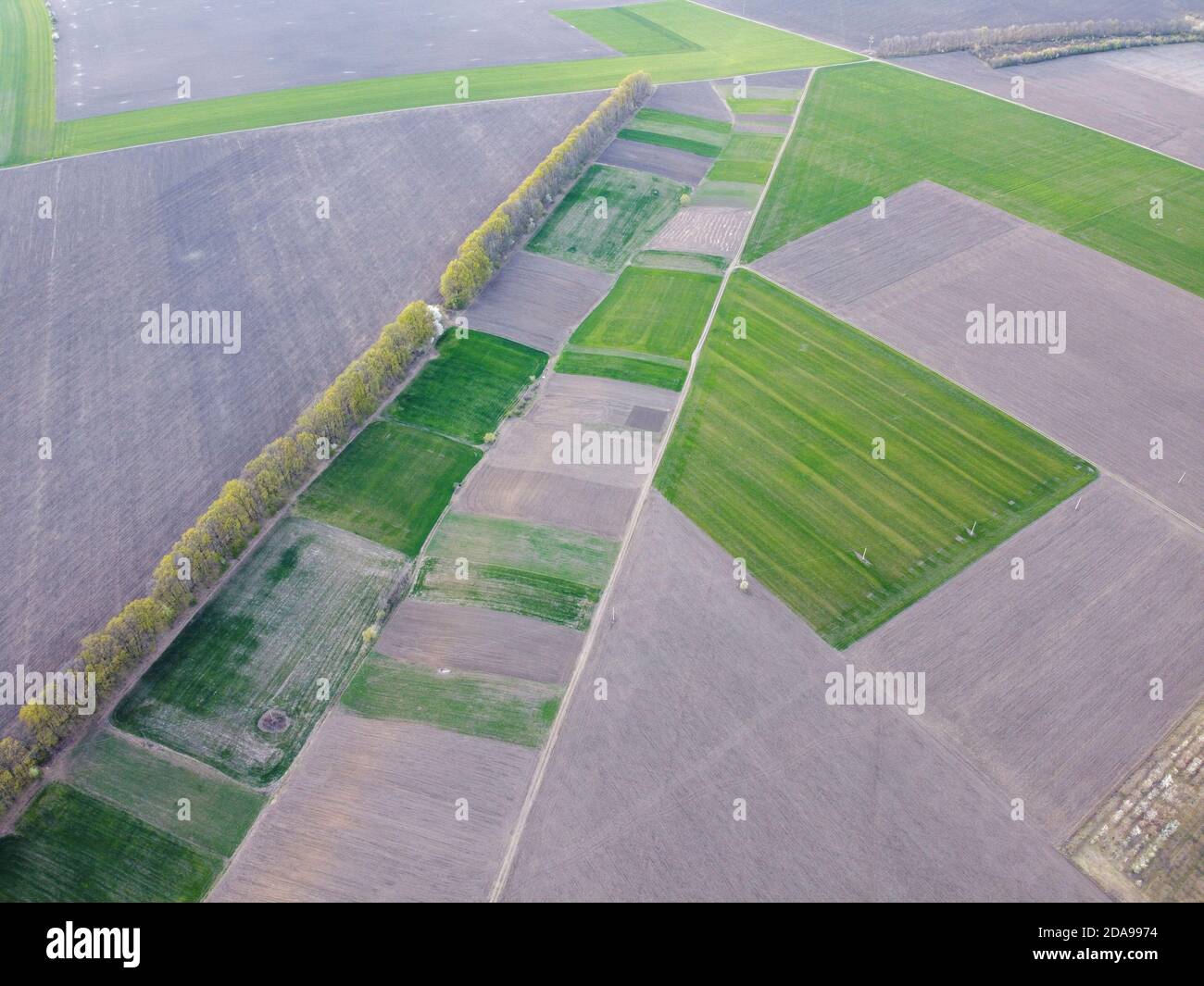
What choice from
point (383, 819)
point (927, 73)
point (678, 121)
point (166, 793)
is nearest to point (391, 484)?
point (166, 793)

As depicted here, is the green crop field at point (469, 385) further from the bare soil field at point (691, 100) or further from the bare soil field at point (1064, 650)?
the bare soil field at point (691, 100)

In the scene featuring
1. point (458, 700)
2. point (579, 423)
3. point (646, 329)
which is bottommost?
point (458, 700)

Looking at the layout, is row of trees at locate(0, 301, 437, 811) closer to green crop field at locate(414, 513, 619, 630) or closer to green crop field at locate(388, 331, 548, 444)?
green crop field at locate(388, 331, 548, 444)

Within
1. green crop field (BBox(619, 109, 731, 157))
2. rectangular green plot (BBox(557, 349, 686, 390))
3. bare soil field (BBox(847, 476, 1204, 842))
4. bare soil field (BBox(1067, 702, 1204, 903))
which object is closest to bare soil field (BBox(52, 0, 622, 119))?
green crop field (BBox(619, 109, 731, 157))

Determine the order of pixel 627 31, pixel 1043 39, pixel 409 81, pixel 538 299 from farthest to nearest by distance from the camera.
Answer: pixel 627 31 → pixel 1043 39 → pixel 409 81 → pixel 538 299

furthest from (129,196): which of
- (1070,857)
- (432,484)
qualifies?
(1070,857)

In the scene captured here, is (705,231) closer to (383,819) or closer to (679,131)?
(679,131)

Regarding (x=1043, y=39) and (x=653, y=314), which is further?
(x=1043, y=39)

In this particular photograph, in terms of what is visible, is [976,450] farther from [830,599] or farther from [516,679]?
[516,679]
